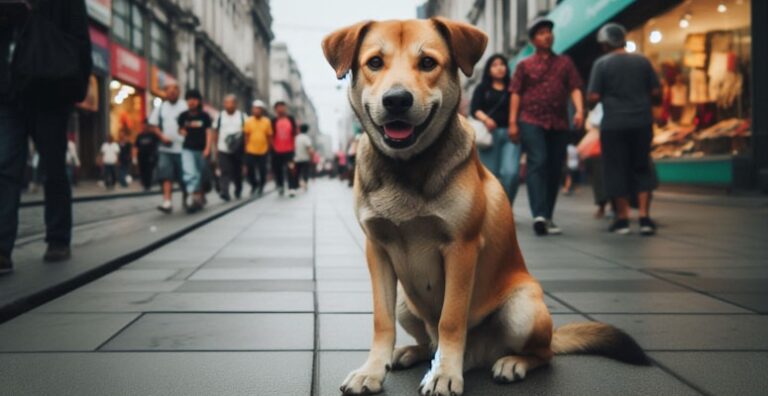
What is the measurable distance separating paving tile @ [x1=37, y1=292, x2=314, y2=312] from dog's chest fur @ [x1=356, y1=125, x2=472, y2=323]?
154 cm

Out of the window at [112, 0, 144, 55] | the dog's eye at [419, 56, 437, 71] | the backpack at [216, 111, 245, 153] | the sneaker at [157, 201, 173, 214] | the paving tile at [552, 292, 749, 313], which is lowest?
the paving tile at [552, 292, 749, 313]

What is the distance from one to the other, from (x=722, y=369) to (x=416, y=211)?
130cm

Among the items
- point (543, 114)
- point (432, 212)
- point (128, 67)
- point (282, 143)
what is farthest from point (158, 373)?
point (128, 67)

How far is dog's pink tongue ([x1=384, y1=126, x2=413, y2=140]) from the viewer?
2373mm

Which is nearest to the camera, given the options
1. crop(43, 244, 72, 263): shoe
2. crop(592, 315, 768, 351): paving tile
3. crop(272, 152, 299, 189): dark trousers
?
crop(592, 315, 768, 351): paving tile

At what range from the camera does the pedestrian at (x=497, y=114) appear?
8.45 metres

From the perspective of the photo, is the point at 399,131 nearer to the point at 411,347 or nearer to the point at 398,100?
the point at 398,100

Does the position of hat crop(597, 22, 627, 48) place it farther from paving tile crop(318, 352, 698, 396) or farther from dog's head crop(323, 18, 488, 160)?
dog's head crop(323, 18, 488, 160)

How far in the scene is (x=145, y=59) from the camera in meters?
30.0

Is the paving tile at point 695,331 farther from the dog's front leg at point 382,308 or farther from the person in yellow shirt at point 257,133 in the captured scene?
the person in yellow shirt at point 257,133

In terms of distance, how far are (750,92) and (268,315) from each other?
11760mm

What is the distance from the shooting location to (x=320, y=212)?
40.3 ft

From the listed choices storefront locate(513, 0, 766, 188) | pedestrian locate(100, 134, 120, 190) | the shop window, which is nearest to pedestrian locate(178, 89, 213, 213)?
storefront locate(513, 0, 766, 188)

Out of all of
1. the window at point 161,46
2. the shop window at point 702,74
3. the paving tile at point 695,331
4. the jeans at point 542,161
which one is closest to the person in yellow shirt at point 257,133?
the shop window at point 702,74
